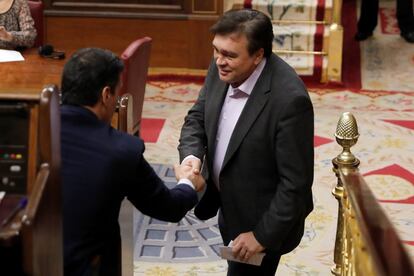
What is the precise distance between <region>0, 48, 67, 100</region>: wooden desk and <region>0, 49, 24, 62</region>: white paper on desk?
41 mm

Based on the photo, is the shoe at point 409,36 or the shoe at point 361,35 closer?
the shoe at point 409,36

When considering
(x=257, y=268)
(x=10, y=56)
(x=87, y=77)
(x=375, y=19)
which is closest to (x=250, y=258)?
(x=257, y=268)

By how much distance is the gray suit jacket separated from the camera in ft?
9.42

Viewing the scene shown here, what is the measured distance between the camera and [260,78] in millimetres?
2963

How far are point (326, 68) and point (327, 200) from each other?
264 cm

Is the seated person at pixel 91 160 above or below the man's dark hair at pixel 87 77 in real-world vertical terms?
below

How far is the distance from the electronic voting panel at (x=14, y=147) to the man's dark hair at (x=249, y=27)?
0.81 metres

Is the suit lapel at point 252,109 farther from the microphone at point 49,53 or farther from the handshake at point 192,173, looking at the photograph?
the microphone at point 49,53

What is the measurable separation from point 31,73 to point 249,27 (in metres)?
2.41

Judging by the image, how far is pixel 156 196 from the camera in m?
2.78

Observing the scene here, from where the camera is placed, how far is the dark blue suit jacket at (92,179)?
2.57 metres

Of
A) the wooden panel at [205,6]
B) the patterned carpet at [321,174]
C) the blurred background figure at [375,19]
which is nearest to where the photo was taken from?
the patterned carpet at [321,174]

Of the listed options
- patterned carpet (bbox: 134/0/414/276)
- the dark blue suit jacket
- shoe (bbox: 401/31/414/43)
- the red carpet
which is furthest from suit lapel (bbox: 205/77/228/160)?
shoe (bbox: 401/31/414/43)

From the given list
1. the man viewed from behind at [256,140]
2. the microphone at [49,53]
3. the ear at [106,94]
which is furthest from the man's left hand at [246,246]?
the microphone at [49,53]
